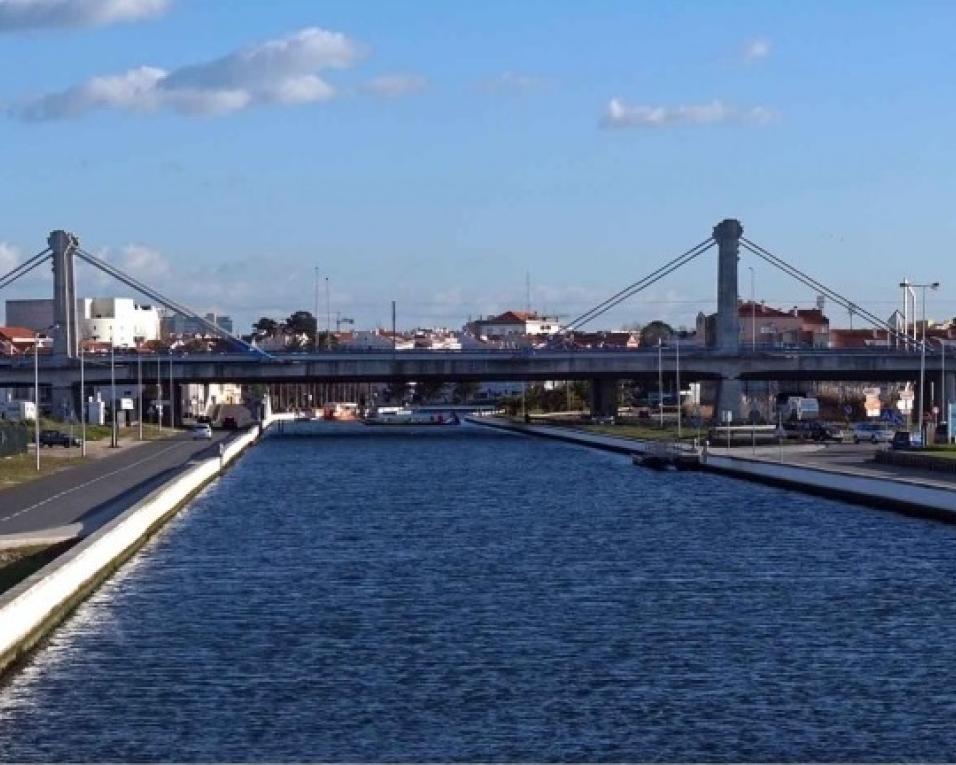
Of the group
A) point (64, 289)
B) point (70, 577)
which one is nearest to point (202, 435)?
point (64, 289)

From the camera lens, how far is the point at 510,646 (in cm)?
3262

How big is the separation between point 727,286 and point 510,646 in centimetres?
11404

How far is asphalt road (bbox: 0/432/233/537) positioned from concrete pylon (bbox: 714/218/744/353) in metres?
47.4

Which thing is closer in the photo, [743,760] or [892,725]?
[743,760]

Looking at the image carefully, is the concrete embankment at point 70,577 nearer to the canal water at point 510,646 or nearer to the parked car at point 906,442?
the canal water at point 510,646

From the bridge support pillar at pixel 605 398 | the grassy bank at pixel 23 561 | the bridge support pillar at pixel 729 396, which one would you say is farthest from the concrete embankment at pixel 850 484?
the bridge support pillar at pixel 605 398

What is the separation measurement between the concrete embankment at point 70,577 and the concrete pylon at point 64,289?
3103 inches

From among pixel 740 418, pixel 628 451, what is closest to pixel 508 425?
pixel 740 418

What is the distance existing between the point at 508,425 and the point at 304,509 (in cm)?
11087

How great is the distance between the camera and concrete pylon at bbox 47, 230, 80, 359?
13900 cm

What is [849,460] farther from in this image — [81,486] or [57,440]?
[57,440]

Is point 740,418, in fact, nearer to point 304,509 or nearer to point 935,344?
point 935,344

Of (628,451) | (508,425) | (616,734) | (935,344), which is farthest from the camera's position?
(508,425)

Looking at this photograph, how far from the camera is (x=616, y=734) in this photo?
25609mm
